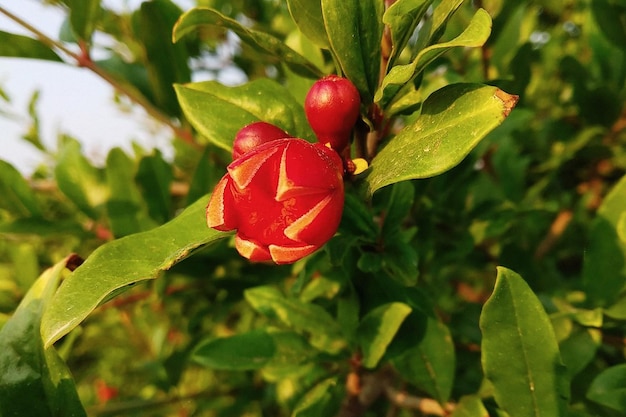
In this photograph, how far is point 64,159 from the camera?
1211 mm

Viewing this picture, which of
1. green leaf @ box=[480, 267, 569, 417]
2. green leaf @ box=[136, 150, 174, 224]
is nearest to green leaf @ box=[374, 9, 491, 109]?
green leaf @ box=[480, 267, 569, 417]

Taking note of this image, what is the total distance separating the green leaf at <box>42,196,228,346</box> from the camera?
1.62 feet

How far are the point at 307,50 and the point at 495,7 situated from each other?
683mm

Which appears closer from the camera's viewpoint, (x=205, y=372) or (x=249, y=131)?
(x=249, y=131)

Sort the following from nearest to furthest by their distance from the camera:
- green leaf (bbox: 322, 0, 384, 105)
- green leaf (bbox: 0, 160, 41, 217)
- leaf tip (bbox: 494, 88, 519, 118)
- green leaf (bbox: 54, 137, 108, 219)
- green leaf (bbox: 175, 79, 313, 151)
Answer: leaf tip (bbox: 494, 88, 519, 118), green leaf (bbox: 322, 0, 384, 105), green leaf (bbox: 175, 79, 313, 151), green leaf (bbox: 0, 160, 41, 217), green leaf (bbox: 54, 137, 108, 219)

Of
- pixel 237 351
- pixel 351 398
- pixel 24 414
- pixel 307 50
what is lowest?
pixel 351 398

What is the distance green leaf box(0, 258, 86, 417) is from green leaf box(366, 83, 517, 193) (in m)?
0.51

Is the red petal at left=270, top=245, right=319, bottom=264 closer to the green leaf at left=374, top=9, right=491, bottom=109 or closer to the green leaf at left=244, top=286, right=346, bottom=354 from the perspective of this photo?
the green leaf at left=374, top=9, right=491, bottom=109

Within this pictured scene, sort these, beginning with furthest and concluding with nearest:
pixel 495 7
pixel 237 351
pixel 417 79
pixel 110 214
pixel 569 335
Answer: pixel 495 7, pixel 110 214, pixel 237 351, pixel 569 335, pixel 417 79

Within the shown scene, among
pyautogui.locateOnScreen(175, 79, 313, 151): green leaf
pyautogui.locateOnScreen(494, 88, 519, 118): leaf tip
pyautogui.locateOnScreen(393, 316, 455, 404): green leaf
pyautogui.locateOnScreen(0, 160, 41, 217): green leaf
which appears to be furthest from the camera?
pyautogui.locateOnScreen(0, 160, 41, 217): green leaf

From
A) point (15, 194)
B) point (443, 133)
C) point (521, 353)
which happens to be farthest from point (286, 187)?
point (15, 194)

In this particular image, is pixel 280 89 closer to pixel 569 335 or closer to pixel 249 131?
pixel 249 131

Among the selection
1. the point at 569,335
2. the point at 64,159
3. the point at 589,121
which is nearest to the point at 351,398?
the point at 569,335

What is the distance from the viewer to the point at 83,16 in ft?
3.22
